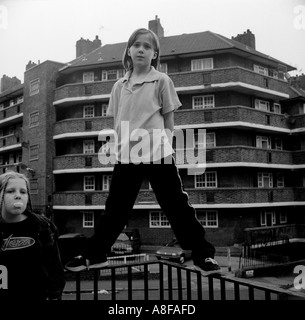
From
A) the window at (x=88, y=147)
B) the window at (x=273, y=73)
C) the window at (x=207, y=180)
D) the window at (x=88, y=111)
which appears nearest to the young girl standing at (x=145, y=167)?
the window at (x=207, y=180)

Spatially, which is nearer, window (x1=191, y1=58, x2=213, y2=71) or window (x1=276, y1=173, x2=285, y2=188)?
window (x1=191, y1=58, x2=213, y2=71)

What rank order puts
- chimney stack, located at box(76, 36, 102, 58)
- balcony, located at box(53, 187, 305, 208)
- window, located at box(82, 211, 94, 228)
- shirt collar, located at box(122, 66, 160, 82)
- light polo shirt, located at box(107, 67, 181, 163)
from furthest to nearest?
chimney stack, located at box(76, 36, 102, 58), window, located at box(82, 211, 94, 228), balcony, located at box(53, 187, 305, 208), shirt collar, located at box(122, 66, 160, 82), light polo shirt, located at box(107, 67, 181, 163)

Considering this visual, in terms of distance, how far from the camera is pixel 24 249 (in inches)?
97.0

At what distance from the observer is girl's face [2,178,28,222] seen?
2395 mm

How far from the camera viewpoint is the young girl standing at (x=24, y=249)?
2.43m

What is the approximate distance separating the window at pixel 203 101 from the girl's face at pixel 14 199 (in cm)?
1778

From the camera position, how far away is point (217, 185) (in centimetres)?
1911

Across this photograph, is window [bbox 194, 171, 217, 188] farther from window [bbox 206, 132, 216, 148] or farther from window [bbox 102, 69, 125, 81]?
window [bbox 102, 69, 125, 81]

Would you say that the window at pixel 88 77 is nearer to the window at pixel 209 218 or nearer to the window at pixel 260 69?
the window at pixel 260 69

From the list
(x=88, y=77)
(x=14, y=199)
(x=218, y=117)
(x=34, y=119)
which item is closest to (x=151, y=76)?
(x=14, y=199)

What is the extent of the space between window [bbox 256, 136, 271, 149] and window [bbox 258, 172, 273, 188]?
1.63 metres

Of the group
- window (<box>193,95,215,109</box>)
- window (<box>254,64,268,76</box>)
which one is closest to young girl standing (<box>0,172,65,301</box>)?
window (<box>193,95,215,109</box>)

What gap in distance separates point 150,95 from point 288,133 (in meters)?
21.1

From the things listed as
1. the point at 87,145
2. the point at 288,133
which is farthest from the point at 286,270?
the point at 87,145
